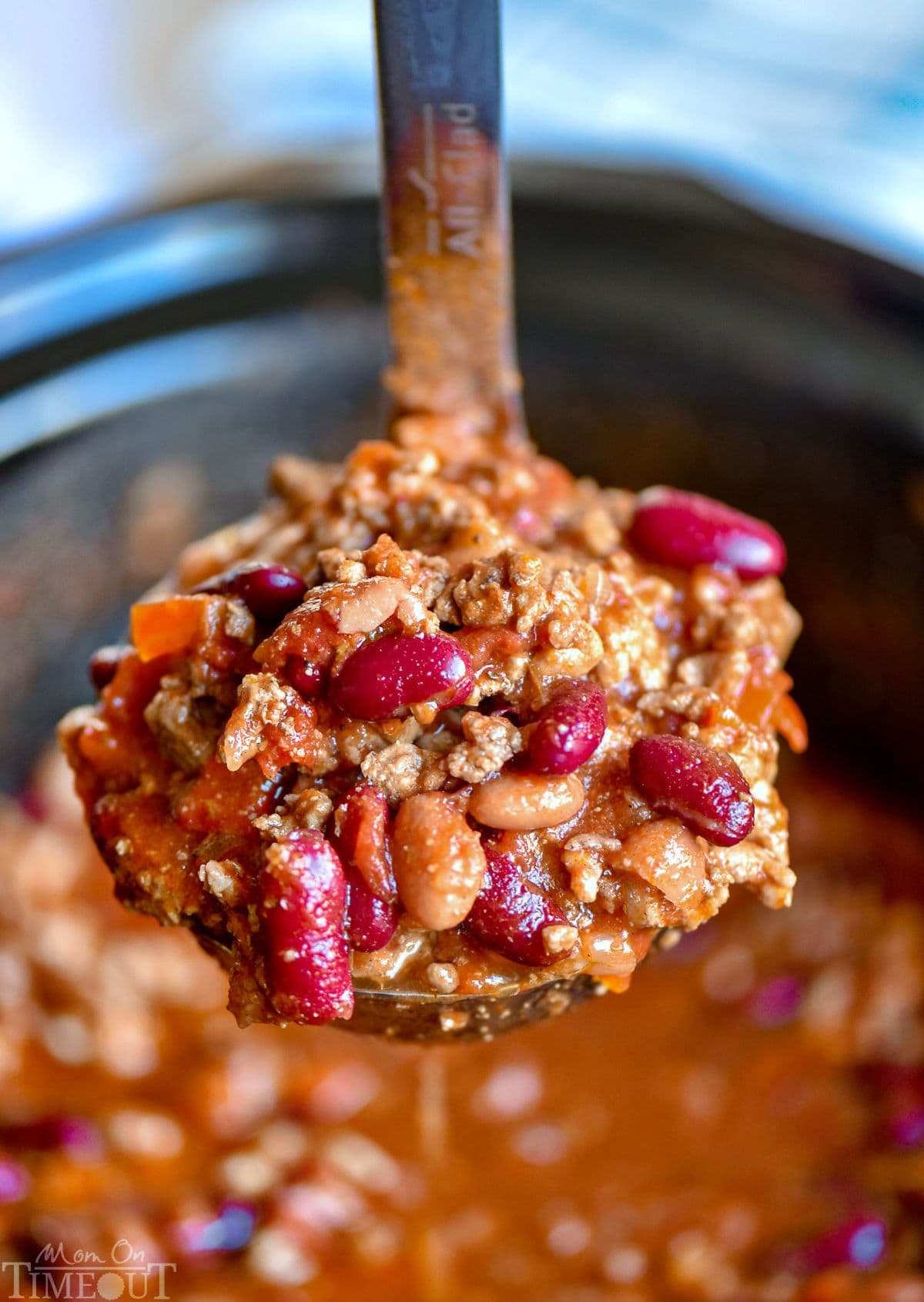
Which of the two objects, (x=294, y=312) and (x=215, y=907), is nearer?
(x=215, y=907)

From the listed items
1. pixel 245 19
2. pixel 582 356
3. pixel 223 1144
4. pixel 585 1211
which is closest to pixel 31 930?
pixel 223 1144

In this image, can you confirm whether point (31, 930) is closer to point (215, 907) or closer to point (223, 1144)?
point (223, 1144)

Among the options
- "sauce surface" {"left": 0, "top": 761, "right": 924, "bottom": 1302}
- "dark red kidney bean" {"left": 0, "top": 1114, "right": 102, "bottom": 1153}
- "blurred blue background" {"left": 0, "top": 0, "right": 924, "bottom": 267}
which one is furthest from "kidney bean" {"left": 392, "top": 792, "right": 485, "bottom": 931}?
"blurred blue background" {"left": 0, "top": 0, "right": 924, "bottom": 267}

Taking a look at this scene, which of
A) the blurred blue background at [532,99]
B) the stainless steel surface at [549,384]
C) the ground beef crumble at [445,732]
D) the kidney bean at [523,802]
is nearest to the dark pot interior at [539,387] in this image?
the stainless steel surface at [549,384]

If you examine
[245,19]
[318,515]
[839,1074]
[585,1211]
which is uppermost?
[245,19]

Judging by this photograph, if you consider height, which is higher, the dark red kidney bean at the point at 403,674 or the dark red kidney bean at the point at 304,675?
the dark red kidney bean at the point at 403,674

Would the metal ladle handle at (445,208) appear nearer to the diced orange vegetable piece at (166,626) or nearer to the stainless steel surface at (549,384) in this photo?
the diced orange vegetable piece at (166,626)

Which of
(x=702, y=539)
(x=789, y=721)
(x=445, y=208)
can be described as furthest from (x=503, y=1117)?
(x=445, y=208)
